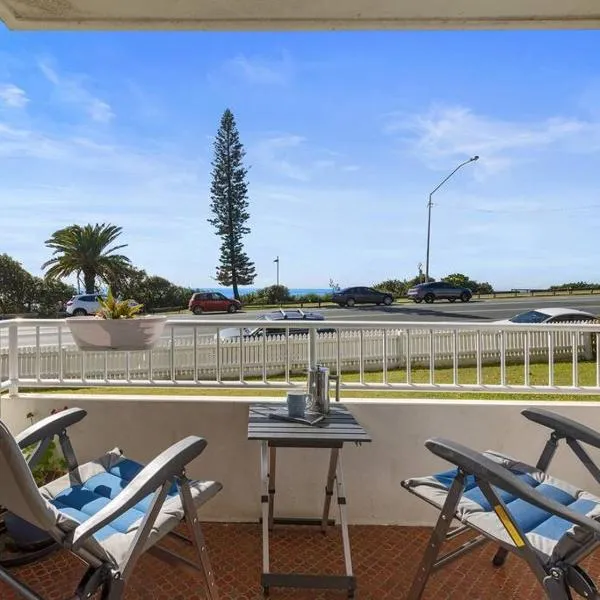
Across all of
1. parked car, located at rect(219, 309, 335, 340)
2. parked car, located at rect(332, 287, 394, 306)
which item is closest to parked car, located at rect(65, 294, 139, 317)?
parked car, located at rect(219, 309, 335, 340)

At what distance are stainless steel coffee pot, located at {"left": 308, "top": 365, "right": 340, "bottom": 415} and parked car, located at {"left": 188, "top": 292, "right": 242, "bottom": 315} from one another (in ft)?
10.2

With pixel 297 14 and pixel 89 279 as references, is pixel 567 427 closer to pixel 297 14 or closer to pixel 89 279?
pixel 297 14

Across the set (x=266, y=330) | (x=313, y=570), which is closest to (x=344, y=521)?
(x=313, y=570)

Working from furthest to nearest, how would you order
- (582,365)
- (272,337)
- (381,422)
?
1. (582,365)
2. (272,337)
3. (381,422)

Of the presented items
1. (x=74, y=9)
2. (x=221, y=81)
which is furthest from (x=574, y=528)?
(x=221, y=81)

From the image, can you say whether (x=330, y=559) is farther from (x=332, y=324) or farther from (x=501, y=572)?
(x=332, y=324)

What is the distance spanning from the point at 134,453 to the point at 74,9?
2004mm

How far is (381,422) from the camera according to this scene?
227 cm

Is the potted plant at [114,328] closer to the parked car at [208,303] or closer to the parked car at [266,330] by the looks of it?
the parked car at [266,330]

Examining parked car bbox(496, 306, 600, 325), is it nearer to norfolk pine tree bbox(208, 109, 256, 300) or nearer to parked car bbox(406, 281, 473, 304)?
parked car bbox(406, 281, 473, 304)

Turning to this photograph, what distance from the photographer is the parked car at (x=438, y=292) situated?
810cm

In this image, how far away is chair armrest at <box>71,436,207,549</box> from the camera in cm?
119

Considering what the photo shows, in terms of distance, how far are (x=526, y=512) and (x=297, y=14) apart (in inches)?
83.1

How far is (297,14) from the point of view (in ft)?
6.48
